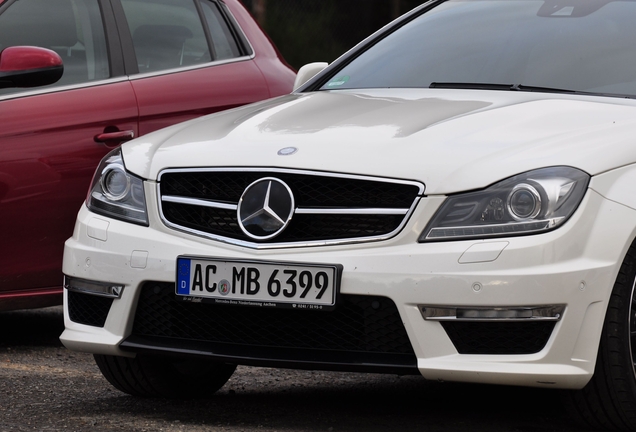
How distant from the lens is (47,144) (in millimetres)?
5039

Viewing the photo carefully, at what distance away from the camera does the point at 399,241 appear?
347 cm

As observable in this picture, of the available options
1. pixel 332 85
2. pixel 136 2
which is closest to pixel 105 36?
pixel 136 2

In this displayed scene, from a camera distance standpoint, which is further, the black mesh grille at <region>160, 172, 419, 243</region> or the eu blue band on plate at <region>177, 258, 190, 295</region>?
the eu blue band on plate at <region>177, 258, 190, 295</region>

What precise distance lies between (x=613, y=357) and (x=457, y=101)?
1.14m

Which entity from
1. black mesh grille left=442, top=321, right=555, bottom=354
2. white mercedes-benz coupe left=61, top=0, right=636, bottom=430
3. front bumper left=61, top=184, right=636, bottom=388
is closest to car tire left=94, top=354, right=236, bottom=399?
white mercedes-benz coupe left=61, top=0, right=636, bottom=430

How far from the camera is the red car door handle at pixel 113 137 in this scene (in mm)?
5223

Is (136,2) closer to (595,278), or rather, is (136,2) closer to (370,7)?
(595,278)

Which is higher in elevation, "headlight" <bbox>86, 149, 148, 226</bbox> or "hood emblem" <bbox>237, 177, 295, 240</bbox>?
"hood emblem" <bbox>237, 177, 295, 240</bbox>

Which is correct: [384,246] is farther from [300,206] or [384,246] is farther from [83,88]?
[83,88]

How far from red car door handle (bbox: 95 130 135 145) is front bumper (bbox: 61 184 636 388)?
186 cm

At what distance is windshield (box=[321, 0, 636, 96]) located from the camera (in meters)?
4.46

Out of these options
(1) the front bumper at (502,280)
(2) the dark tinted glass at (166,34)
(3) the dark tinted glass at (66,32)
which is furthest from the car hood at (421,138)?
(2) the dark tinted glass at (166,34)

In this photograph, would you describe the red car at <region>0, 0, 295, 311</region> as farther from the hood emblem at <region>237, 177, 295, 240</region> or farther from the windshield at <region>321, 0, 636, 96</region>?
the hood emblem at <region>237, 177, 295, 240</region>

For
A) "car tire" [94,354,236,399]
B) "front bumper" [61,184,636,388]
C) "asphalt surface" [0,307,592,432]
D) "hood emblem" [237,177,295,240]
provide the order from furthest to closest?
"car tire" [94,354,236,399] → "asphalt surface" [0,307,592,432] → "hood emblem" [237,177,295,240] → "front bumper" [61,184,636,388]
